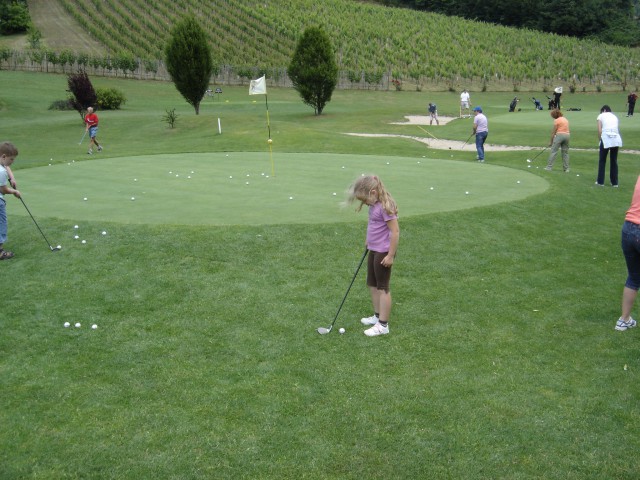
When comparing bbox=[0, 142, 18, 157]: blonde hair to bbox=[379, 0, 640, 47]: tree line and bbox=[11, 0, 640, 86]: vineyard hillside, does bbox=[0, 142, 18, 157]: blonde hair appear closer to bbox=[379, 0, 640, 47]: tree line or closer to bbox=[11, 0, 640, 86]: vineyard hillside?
bbox=[11, 0, 640, 86]: vineyard hillside

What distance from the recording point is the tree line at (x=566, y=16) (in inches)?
Result: 3804

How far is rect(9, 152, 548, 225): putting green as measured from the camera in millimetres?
11641

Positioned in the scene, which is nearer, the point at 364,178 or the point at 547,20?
the point at 364,178

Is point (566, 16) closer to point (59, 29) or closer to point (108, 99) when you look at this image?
point (59, 29)

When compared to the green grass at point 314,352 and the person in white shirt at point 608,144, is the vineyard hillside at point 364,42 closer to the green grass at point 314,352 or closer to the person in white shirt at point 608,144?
the person in white shirt at point 608,144

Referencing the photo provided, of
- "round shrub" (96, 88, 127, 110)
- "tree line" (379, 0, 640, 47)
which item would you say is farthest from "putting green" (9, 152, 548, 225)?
"tree line" (379, 0, 640, 47)

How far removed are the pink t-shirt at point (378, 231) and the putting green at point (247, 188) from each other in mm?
3642

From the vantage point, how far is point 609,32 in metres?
95.6

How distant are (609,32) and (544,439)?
104 metres

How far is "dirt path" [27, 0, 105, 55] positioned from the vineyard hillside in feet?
2.61

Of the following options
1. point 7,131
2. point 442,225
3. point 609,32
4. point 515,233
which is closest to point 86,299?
point 442,225

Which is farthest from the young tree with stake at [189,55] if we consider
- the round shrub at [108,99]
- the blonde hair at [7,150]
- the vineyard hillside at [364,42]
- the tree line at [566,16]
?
the tree line at [566,16]

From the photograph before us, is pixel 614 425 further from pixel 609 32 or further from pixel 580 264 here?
pixel 609 32

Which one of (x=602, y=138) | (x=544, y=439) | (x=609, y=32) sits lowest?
(x=544, y=439)
